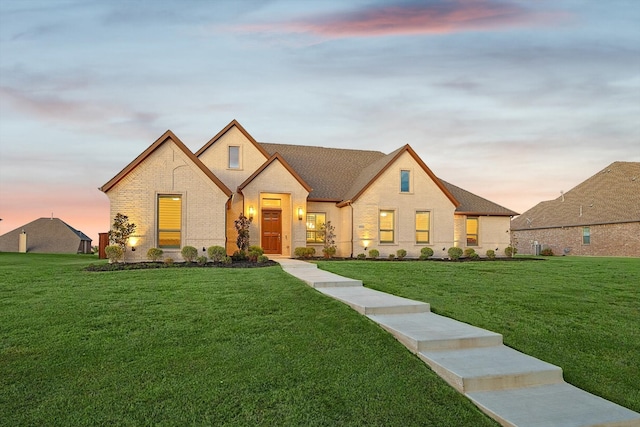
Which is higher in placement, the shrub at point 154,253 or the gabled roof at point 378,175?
the gabled roof at point 378,175

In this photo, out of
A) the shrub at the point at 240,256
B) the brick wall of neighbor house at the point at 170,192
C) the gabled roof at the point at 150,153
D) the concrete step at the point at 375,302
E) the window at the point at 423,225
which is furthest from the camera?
the window at the point at 423,225

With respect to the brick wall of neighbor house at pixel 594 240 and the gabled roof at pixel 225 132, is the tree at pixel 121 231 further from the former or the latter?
the brick wall of neighbor house at pixel 594 240

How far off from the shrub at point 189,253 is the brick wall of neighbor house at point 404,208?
341 inches

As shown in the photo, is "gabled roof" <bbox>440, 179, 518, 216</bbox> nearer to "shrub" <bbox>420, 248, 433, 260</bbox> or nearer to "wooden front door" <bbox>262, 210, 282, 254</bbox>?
"shrub" <bbox>420, 248, 433, 260</bbox>

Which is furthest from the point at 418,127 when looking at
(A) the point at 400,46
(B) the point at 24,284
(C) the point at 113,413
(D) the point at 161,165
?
(C) the point at 113,413

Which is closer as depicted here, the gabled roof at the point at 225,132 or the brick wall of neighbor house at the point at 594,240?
the gabled roof at the point at 225,132

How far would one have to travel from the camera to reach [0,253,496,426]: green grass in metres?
3.73

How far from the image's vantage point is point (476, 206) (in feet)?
83.1

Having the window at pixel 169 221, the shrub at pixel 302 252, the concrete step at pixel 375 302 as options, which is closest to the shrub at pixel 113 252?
the window at pixel 169 221

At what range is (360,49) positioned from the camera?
15.8 meters

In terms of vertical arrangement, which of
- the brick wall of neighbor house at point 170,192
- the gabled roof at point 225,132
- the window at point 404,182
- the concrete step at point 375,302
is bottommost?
the concrete step at point 375,302

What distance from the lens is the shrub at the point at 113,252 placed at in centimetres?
1552

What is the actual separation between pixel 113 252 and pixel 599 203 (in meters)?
35.5

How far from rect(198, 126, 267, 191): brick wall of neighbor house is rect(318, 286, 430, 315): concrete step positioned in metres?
13.8
